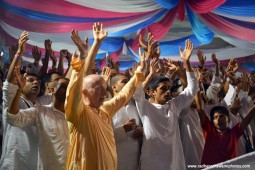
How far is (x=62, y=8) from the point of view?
209 inches

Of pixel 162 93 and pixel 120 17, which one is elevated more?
pixel 120 17

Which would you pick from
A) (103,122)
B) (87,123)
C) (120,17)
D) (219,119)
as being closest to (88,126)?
(87,123)

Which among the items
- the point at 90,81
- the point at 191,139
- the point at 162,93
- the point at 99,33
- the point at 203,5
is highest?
the point at 203,5

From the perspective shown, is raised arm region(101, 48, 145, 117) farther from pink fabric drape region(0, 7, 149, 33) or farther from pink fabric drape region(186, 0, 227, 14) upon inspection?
pink fabric drape region(0, 7, 149, 33)

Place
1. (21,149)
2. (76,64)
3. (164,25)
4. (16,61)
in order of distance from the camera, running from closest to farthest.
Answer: (76,64)
(16,61)
(21,149)
(164,25)

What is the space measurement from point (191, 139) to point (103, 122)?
123cm

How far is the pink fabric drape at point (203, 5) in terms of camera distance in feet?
16.7

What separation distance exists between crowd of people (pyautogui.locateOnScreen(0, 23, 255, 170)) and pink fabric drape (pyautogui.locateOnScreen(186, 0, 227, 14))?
7.11 ft

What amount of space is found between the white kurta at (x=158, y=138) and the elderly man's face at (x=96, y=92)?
56 cm

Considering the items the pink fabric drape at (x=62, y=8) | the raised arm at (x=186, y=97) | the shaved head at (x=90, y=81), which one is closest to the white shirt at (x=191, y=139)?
the raised arm at (x=186, y=97)

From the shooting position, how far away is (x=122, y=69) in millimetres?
8984

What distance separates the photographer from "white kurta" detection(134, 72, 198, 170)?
2482 mm

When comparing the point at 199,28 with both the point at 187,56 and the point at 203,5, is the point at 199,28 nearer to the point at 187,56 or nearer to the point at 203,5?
the point at 203,5

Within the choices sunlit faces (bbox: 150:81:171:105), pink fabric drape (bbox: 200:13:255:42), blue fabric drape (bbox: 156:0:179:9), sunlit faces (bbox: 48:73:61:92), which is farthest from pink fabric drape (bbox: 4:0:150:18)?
sunlit faces (bbox: 150:81:171:105)
